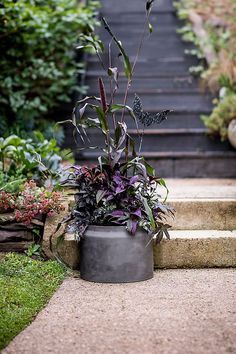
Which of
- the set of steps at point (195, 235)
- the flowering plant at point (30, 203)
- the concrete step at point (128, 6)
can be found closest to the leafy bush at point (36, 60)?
the flowering plant at point (30, 203)

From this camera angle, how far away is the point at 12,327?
218cm

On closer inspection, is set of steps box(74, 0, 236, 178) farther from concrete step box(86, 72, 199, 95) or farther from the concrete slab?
the concrete slab

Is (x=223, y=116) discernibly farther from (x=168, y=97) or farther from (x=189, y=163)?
(x=168, y=97)

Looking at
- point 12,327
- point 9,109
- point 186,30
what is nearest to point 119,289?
point 12,327

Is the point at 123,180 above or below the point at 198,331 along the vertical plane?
above

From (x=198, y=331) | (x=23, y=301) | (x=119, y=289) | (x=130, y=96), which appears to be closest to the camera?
(x=198, y=331)

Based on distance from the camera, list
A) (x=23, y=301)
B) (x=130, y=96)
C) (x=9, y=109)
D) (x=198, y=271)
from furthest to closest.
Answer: (x=130, y=96) → (x=9, y=109) → (x=198, y=271) → (x=23, y=301)

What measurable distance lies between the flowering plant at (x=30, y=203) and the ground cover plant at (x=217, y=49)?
2.32 metres

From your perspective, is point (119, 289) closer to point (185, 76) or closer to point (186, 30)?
point (185, 76)

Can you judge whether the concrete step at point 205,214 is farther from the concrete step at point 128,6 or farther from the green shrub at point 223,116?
the concrete step at point 128,6

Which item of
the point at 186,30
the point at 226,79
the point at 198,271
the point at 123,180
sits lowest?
the point at 198,271

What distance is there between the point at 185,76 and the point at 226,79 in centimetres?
104

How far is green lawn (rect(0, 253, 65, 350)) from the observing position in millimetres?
2230

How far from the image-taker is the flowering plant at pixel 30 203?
306 centimetres
